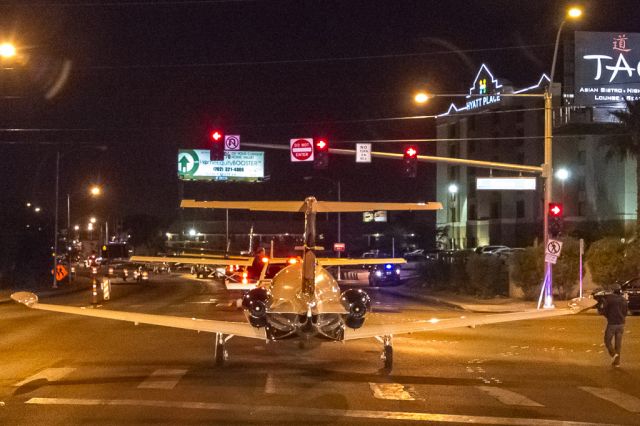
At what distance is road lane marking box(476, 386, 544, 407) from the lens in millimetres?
12656

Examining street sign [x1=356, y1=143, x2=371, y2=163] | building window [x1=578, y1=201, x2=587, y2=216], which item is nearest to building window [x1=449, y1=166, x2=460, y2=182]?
building window [x1=578, y1=201, x2=587, y2=216]

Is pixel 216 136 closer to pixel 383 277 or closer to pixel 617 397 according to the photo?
pixel 617 397

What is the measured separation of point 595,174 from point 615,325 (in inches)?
2119

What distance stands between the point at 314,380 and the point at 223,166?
4948 cm

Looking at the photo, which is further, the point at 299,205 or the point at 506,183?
the point at 506,183

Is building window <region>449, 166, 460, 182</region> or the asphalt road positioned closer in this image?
the asphalt road

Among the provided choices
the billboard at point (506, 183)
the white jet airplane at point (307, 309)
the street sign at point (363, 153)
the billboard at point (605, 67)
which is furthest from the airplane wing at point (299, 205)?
the billboard at point (605, 67)

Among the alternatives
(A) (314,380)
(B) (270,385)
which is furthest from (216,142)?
(B) (270,385)

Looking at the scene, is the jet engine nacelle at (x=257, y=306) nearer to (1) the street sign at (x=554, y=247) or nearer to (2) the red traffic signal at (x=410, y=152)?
(2) the red traffic signal at (x=410, y=152)

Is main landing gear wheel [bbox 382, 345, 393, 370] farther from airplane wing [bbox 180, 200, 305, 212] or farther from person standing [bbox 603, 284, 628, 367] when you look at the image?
person standing [bbox 603, 284, 628, 367]

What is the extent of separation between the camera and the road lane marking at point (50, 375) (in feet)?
47.6

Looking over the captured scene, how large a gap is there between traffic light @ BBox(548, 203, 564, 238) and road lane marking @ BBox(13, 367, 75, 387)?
21.4 m

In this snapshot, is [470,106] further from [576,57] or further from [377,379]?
[377,379]

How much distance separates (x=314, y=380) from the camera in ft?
48.5
